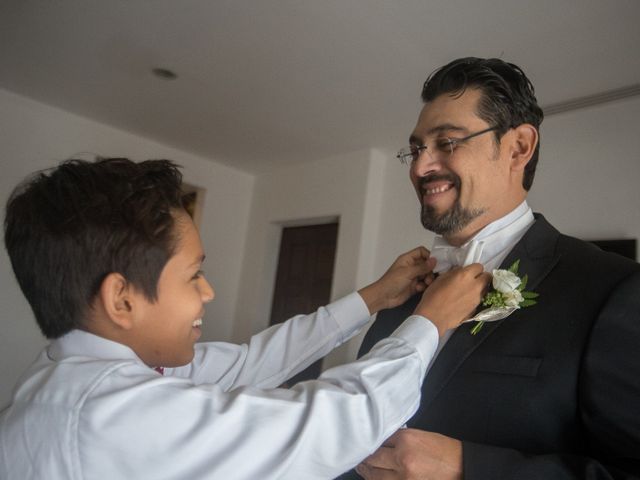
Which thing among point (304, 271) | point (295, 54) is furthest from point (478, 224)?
point (304, 271)

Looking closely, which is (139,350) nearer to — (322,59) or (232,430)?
(232,430)

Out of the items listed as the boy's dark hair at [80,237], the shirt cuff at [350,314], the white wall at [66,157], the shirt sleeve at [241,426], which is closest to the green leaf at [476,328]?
the shirt sleeve at [241,426]

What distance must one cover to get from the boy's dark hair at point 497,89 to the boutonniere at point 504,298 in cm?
49

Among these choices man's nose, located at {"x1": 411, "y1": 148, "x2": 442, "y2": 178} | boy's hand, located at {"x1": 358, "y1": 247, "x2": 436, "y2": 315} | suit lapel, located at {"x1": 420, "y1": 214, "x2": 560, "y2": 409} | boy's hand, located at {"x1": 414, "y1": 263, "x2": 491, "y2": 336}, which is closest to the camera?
boy's hand, located at {"x1": 414, "y1": 263, "x2": 491, "y2": 336}

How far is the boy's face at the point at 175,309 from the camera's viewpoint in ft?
3.25

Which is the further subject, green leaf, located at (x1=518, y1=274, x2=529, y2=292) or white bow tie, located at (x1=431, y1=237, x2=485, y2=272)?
white bow tie, located at (x1=431, y1=237, x2=485, y2=272)

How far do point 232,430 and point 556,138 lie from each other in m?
3.69

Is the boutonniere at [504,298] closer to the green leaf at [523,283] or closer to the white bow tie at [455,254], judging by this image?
the green leaf at [523,283]

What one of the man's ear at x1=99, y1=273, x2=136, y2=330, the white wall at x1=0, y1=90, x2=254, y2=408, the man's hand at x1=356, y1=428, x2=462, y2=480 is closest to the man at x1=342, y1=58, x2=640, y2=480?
the man's hand at x1=356, y1=428, x2=462, y2=480

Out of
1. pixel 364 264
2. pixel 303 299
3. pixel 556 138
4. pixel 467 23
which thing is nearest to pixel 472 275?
pixel 467 23

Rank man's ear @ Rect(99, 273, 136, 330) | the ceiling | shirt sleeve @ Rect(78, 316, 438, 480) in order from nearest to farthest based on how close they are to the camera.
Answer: shirt sleeve @ Rect(78, 316, 438, 480)
man's ear @ Rect(99, 273, 136, 330)
the ceiling

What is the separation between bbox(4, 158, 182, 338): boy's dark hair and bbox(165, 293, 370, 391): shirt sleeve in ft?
2.04

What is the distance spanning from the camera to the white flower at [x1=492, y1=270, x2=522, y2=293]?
115 cm

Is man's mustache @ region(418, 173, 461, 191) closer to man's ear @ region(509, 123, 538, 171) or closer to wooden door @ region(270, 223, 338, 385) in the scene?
man's ear @ region(509, 123, 538, 171)
